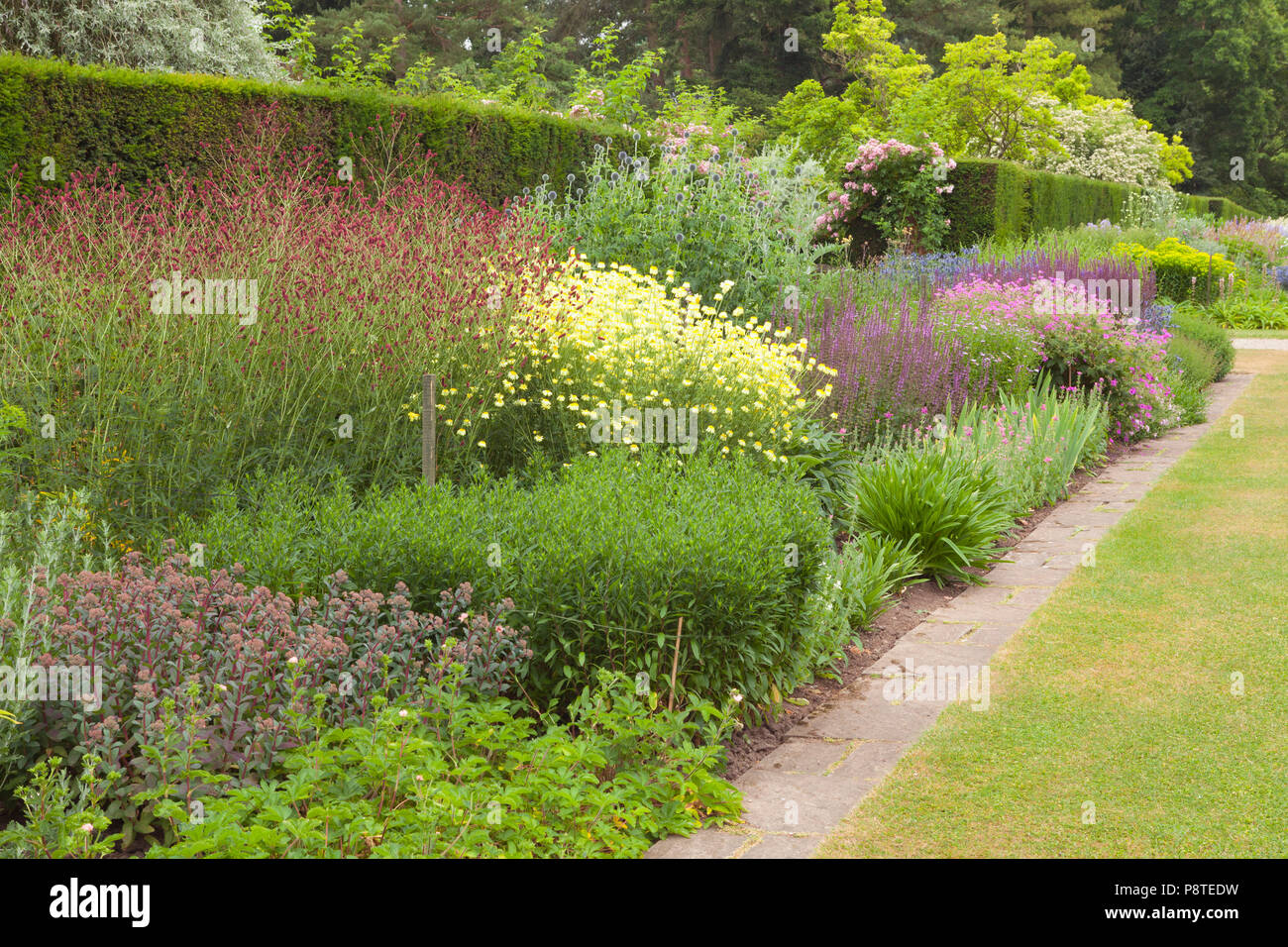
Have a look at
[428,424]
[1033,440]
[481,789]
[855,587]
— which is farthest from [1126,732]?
[1033,440]

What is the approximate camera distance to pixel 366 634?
3520mm

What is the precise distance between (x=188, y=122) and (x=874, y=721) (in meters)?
6.30

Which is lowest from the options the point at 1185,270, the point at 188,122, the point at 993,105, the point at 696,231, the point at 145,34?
the point at 1185,270

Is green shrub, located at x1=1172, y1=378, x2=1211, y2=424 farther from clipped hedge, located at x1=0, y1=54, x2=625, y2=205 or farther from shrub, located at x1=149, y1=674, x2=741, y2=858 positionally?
shrub, located at x1=149, y1=674, x2=741, y2=858

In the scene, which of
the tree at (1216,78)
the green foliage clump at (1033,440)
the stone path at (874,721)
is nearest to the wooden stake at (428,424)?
the stone path at (874,721)

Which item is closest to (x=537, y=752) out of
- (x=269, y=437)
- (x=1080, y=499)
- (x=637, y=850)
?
(x=637, y=850)

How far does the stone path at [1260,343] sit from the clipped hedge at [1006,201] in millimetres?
3510

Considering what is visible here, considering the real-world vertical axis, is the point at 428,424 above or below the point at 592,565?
above

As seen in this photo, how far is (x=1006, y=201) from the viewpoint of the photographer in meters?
17.2

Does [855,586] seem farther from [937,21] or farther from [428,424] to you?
[937,21]

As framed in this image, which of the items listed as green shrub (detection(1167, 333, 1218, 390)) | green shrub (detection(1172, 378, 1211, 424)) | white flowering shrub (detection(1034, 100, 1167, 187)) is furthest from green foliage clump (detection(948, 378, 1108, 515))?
white flowering shrub (detection(1034, 100, 1167, 187))

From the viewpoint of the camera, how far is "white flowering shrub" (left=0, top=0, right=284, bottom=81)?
13.0 metres

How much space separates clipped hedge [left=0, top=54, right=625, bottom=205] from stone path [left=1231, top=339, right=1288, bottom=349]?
39.6 ft

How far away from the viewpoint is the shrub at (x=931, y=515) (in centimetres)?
593
